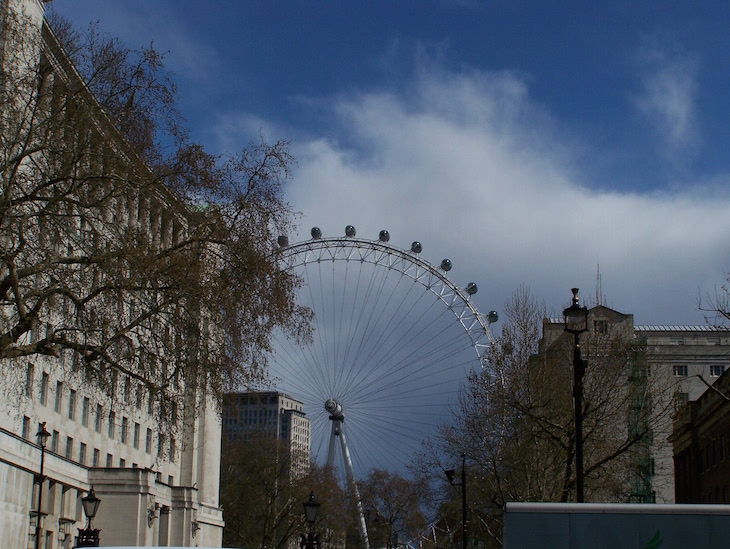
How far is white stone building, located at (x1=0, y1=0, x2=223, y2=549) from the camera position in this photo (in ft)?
91.2

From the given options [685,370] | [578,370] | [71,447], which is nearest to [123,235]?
[578,370]

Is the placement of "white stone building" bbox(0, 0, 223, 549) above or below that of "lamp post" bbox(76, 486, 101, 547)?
above

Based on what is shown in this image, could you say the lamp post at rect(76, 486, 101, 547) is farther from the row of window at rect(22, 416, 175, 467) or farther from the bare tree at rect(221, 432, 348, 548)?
the bare tree at rect(221, 432, 348, 548)

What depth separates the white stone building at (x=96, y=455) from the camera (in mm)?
27797

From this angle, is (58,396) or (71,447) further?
(71,447)

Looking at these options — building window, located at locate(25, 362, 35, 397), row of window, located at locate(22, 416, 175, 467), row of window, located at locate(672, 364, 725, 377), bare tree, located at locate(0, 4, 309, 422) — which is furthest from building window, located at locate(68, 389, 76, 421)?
row of window, located at locate(672, 364, 725, 377)

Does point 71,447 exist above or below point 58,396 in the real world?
below

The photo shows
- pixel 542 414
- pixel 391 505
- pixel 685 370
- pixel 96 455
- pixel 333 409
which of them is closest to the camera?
pixel 542 414

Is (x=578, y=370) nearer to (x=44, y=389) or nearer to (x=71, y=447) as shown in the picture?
(x=44, y=389)

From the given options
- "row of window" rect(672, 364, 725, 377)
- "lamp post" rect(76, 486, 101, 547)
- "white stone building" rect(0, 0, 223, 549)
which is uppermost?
"row of window" rect(672, 364, 725, 377)

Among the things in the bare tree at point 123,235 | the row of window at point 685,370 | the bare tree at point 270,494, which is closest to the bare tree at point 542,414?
the bare tree at point 123,235

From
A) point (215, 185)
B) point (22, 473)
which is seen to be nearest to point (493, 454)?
point (22, 473)

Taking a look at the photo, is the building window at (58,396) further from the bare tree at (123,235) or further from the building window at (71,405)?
the bare tree at (123,235)

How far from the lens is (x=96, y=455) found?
225ft
